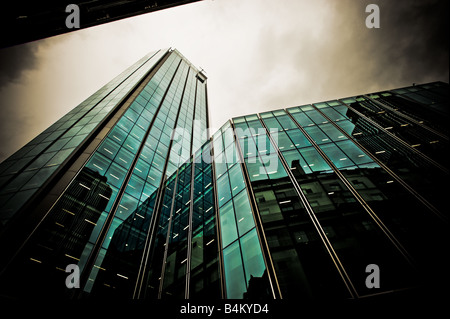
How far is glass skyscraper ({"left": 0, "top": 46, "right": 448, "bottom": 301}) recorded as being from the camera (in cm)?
761

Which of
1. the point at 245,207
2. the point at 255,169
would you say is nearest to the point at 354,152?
the point at 255,169

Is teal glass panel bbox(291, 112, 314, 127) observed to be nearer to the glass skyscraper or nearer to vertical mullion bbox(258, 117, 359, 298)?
the glass skyscraper

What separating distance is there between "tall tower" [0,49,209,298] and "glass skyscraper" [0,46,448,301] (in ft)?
0.26

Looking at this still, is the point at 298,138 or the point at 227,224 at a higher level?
the point at 298,138

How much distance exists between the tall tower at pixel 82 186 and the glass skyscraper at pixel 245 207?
0.08m

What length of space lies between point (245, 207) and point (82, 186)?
10531 mm

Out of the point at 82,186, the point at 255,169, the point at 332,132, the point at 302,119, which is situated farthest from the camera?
the point at 302,119

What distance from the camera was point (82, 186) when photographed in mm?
12094

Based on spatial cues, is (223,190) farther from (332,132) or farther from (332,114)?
(332,114)

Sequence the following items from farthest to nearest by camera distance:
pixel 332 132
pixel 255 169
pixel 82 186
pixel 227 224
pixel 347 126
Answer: pixel 347 126
pixel 332 132
pixel 255 169
pixel 82 186
pixel 227 224

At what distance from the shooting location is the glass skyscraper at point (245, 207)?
7.61 m

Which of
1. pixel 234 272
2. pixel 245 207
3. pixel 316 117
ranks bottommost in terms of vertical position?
pixel 234 272
